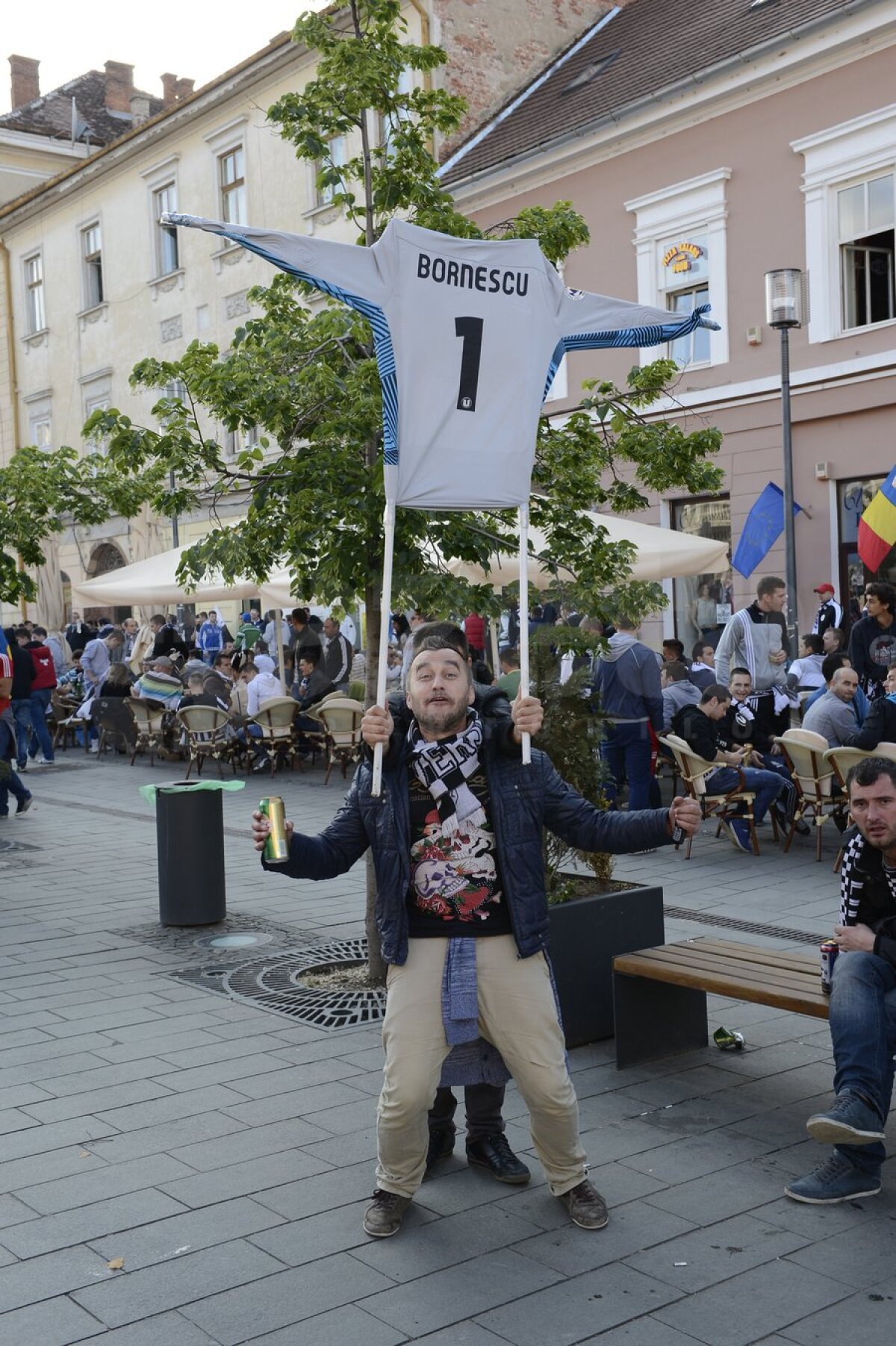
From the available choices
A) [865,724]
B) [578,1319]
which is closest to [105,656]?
[865,724]

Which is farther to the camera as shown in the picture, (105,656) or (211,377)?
(105,656)

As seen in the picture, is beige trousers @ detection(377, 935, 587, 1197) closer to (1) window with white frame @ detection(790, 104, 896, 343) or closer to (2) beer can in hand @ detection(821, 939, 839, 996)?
(2) beer can in hand @ detection(821, 939, 839, 996)

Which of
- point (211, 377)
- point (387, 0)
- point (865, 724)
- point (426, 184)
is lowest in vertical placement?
point (865, 724)

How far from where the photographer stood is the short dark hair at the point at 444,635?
13.6 ft

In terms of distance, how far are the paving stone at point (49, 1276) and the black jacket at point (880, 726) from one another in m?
6.33

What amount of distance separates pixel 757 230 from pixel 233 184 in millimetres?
13822

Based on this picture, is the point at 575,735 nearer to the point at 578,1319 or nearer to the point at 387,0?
the point at 578,1319

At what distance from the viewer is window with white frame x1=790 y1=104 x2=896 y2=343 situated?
53.7 feet

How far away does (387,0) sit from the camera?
6602 millimetres

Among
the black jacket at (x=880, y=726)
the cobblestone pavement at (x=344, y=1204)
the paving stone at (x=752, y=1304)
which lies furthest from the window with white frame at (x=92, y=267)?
the paving stone at (x=752, y=1304)

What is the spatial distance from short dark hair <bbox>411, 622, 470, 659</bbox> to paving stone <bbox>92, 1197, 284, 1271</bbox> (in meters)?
1.76

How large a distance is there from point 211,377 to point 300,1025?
3032 millimetres

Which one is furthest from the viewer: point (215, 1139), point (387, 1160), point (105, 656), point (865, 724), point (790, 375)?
point (105, 656)

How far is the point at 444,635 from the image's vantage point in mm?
4145
